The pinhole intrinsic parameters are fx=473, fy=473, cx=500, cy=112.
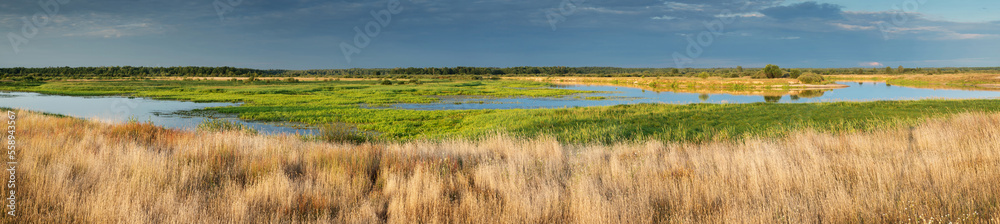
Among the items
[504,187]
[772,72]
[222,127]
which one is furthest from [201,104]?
[772,72]

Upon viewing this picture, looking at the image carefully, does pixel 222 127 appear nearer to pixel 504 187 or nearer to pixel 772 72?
pixel 504 187

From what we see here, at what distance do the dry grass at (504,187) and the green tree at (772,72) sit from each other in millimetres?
87659

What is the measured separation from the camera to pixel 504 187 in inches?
229

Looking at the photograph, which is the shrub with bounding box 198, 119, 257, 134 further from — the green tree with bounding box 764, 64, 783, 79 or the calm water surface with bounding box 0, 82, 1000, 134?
the green tree with bounding box 764, 64, 783, 79

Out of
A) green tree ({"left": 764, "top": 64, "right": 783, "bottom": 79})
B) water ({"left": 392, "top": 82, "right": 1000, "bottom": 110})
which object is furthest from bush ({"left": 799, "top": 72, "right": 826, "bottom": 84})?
water ({"left": 392, "top": 82, "right": 1000, "bottom": 110})

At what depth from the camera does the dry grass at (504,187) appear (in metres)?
4.60

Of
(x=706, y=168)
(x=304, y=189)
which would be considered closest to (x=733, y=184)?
(x=706, y=168)

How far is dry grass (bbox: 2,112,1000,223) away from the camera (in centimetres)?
460

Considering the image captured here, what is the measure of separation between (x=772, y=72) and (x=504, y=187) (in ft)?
309

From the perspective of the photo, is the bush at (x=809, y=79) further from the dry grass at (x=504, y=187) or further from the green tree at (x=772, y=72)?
the dry grass at (x=504, y=187)

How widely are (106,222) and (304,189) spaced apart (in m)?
1.85

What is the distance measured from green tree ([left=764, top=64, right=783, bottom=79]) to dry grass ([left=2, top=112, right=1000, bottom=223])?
87.7 m

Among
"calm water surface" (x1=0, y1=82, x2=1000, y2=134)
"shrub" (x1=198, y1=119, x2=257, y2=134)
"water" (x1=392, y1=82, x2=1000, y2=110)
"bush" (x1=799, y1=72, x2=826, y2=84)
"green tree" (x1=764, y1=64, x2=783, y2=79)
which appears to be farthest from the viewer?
"green tree" (x1=764, y1=64, x2=783, y2=79)

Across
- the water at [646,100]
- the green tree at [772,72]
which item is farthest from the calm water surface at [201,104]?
the green tree at [772,72]
